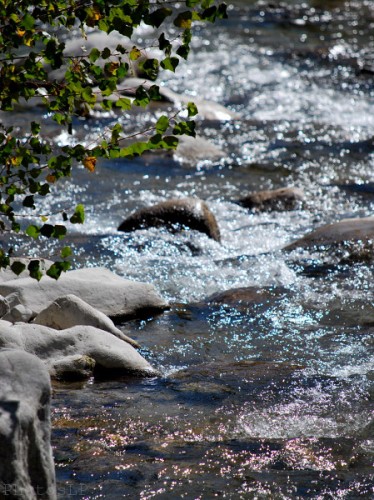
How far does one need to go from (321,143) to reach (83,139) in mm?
3108

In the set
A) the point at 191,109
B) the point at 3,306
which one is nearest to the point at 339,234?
the point at 3,306

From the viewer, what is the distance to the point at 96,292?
664cm

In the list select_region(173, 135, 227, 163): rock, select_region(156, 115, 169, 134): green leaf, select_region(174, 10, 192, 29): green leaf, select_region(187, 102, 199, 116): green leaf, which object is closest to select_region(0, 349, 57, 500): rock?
select_region(156, 115, 169, 134): green leaf

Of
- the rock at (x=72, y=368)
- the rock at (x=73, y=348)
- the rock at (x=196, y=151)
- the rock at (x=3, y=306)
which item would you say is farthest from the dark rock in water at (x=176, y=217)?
the rock at (x=72, y=368)

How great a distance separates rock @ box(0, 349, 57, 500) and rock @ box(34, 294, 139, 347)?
2.47m

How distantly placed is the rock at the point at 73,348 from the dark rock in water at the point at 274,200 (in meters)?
4.16

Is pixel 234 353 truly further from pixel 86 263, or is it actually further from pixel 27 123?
pixel 27 123

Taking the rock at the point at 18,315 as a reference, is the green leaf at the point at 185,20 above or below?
above

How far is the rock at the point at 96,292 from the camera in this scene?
20.5 ft

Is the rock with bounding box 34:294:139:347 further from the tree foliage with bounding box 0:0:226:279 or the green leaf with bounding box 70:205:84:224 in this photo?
the green leaf with bounding box 70:205:84:224

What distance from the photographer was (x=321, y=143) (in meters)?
11.8

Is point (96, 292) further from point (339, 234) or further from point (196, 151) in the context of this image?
point (196, 151)

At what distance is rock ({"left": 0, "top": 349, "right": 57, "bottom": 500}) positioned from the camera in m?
3.05

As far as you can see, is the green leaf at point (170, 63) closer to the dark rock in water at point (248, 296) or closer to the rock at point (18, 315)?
the rock at point (18, 315)
